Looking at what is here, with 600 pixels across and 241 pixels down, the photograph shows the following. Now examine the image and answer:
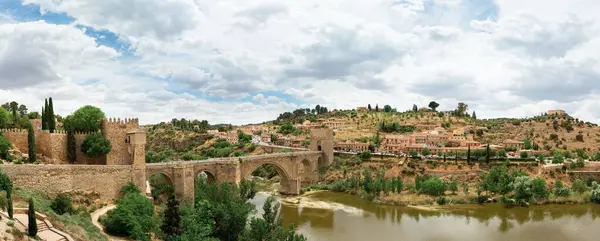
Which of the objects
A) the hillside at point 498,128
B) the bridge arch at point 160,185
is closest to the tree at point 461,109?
the hillside at point 498,128

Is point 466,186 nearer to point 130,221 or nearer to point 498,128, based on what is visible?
point 130,221

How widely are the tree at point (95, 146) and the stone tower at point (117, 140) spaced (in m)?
0.42

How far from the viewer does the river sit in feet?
87.5

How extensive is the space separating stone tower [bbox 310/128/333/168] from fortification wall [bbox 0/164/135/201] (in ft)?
97.8

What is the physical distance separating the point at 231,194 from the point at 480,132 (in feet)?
166

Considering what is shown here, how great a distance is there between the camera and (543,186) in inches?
1393

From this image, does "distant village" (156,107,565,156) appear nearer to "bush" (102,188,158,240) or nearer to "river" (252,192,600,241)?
"river" (252,192,600,241)

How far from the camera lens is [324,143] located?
166 ft

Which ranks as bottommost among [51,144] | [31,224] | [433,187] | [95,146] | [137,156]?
[433,187]

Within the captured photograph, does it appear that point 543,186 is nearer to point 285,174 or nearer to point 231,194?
point 285,174

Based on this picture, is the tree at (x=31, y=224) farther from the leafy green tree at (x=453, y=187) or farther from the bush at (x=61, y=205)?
the leafy green tree at (x=453, y=187)

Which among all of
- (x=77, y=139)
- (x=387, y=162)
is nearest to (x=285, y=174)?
(x=387, y=162)

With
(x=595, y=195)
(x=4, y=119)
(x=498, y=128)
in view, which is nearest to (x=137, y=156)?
(x=4, y=119)

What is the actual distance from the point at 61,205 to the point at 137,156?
5559 millimetres
